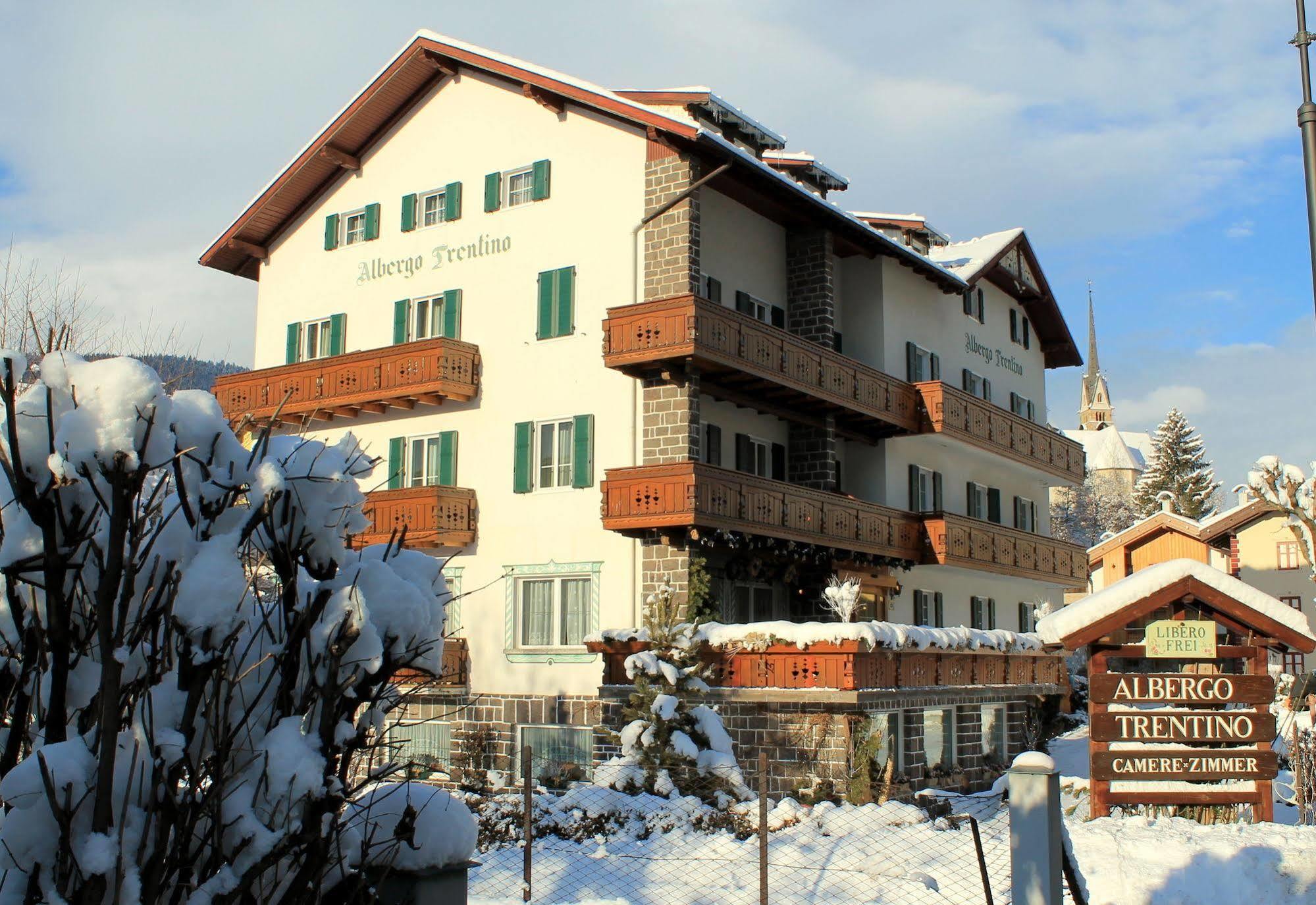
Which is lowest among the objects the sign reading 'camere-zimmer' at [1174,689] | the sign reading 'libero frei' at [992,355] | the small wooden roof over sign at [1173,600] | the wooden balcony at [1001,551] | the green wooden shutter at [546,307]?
the sign reading 'camere-zimmer' at [1174,689]

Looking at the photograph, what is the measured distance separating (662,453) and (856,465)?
7.90 m

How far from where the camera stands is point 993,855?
17.4 metres

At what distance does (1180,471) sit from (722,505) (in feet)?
198

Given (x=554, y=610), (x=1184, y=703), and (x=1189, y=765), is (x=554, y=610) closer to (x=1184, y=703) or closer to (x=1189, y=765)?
(x=1184, y=703)

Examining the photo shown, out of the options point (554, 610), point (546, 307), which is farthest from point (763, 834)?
point (546, 307)

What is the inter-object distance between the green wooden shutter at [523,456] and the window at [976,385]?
14.2m

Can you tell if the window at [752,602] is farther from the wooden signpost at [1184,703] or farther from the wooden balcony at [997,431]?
the wooden signpost at [1184,703]

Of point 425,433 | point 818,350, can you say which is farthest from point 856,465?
point 425,433

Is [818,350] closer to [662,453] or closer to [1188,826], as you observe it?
[662,453]

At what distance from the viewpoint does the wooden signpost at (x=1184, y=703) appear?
16.6 meters

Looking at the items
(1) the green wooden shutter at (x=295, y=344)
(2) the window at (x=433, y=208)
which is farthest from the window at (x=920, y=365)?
(1) the green wooden shutter at (x=295, y=344)

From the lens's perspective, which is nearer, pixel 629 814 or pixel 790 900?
pixel 790 900

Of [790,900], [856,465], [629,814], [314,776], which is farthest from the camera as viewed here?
[856,465]

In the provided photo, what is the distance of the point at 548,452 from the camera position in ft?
95.5
